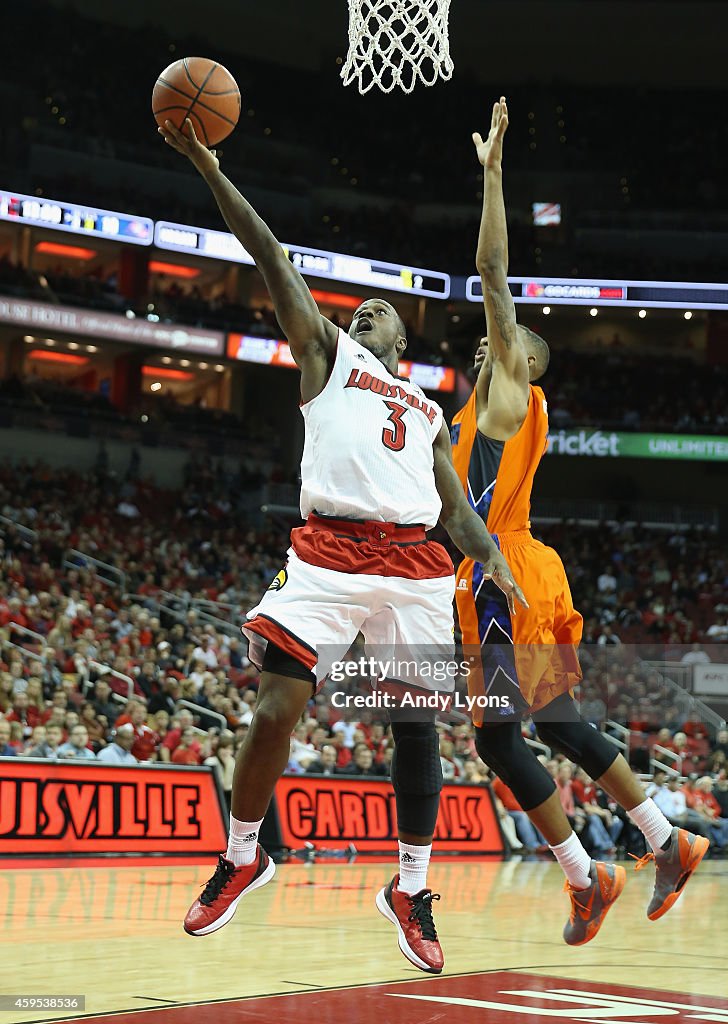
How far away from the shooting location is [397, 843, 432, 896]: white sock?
16.0 ft

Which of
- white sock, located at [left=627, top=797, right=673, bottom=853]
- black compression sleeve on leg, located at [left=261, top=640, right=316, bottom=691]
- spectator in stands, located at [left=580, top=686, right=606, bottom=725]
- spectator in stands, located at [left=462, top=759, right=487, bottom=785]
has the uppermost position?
black compression sleeve on leg, located at [left=261, top=640, right=316, bottom=691]

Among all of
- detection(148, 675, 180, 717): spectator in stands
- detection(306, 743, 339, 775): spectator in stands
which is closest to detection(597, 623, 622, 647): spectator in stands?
detection(148, 675, 180, 717): spectator in stands

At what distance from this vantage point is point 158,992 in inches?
184

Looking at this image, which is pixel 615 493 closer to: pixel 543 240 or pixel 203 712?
pixel 543 240

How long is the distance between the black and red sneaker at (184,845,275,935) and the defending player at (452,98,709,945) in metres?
1.22

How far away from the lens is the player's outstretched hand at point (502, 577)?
489 cm

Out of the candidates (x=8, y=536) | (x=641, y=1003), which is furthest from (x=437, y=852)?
(x=8, y=536)

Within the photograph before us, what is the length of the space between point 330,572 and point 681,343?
1279 inches

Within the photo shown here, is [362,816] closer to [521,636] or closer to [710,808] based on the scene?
[710,808]

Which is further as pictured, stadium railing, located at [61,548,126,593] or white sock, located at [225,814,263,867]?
stadium railing, located at [61,548,126,593]

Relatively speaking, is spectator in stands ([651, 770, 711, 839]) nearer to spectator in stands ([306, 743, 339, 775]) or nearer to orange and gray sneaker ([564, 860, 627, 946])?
spectator in stands ([306, 743, 339, 775])

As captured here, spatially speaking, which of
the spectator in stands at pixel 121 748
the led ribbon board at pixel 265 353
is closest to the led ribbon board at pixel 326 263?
the led ribbon board at pixel 265 353

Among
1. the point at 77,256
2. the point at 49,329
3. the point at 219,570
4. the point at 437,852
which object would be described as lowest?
the point at 437,852

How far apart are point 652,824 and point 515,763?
706 mm
